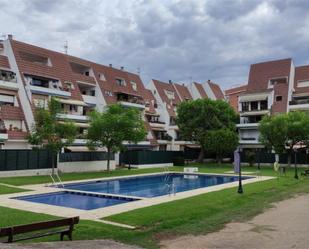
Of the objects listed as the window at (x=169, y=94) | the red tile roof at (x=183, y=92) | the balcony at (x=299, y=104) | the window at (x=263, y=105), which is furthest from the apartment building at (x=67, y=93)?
the balcony at (x=299, y=104)

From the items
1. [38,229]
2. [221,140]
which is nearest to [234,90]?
[221,140]

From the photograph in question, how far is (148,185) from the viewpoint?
34.1 metres

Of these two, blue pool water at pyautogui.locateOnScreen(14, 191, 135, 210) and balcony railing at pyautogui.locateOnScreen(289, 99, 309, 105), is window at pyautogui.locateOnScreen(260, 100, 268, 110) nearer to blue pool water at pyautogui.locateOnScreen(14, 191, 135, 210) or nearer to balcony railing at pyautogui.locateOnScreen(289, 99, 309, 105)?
balcony railing at pyautogui.locateOnScreen(289, 99, 309, 105)

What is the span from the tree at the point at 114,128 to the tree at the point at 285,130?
15.8 meters

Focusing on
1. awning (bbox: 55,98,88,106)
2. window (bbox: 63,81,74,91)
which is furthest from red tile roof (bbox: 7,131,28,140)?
window (bbox: 63,81,74,91)

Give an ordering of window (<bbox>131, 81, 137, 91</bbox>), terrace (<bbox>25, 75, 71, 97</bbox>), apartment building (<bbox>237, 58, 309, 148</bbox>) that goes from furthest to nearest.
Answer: window (<bbox>131, 81, 137, 91</bbox>)
apartment building (<bbox>237, 58, 309, 148</bbox>)
terrace (<bbox>25, 75, 71, 97</bbox>)

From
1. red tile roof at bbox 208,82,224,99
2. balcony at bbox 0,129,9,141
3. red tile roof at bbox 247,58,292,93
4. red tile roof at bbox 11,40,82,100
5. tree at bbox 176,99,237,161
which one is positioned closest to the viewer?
balcony at bbox 0,129,9,141

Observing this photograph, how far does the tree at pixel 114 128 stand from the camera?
129 feet

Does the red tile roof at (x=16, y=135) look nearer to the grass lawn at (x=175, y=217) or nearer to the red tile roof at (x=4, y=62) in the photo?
the red tile roof at (x=4, y=62)

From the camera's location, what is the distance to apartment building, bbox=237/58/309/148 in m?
62.8

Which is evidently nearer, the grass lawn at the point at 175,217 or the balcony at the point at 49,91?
the grass lawn at the point at 175,217

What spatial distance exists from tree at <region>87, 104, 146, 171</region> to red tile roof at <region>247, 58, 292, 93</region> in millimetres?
32186

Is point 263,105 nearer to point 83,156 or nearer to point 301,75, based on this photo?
point 301,75

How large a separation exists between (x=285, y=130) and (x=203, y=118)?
13612mm
